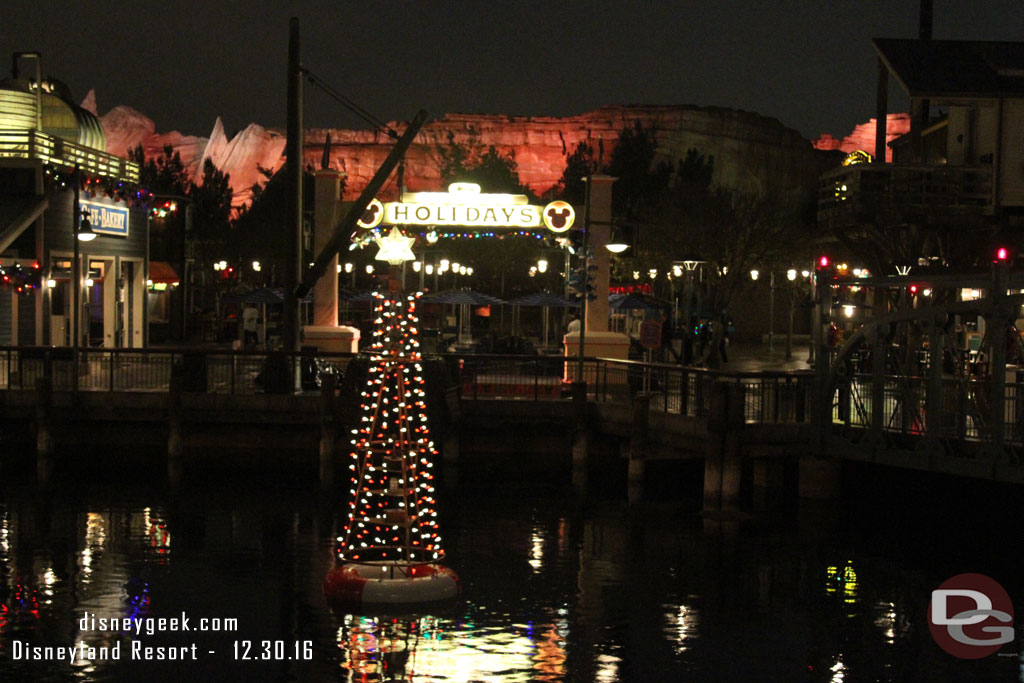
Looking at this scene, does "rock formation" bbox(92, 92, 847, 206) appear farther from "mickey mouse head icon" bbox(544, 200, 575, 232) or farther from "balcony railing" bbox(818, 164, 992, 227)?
"mickey mouse head icon" bbox(544, 200, 575, 232)

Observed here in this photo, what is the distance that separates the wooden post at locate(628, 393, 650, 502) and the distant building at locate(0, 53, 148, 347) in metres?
14.5

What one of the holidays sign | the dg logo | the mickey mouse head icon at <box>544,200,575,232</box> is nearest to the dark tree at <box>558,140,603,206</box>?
the holidays sign

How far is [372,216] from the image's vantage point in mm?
33000

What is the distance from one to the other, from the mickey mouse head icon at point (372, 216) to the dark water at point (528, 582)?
768cm

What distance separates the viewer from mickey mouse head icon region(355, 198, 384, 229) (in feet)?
108

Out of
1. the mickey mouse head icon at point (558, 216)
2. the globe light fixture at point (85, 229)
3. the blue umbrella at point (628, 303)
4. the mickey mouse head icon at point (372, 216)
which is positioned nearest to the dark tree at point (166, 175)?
the blue umbrella at point (628, 303)

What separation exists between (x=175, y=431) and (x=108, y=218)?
531 inches

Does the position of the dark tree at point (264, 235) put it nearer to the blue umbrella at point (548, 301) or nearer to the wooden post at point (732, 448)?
the blue umbrella at point (548, 301)

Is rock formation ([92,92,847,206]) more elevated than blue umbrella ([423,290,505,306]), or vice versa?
rock formation ([92,92,847,206])

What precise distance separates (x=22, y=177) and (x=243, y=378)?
36.3 ft

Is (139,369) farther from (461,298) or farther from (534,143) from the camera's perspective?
(534,143)

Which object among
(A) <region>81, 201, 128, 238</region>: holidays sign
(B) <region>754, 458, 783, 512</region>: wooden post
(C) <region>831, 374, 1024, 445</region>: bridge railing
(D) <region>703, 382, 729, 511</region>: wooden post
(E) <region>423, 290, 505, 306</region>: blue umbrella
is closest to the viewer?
(C) <region>831, 374, 1024, 445</region>: bridge railing

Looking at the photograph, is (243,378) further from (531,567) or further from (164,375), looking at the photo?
(531,567)

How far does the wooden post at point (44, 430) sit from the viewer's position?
27.4m
